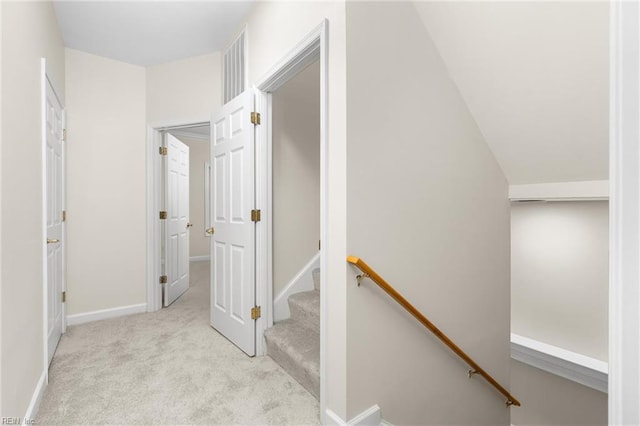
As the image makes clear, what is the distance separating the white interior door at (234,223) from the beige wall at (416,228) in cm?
105

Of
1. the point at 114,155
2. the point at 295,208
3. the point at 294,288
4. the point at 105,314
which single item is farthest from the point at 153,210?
the point at 294,288

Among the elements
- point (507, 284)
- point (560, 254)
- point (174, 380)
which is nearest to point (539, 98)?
point (507, 284)

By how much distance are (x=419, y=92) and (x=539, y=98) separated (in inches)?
33.6

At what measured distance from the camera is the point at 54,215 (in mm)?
2457

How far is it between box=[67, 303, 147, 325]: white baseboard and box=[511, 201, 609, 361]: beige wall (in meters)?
4.11

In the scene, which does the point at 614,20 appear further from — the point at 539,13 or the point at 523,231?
the point at 523,231

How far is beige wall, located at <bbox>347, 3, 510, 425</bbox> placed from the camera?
1.62 m

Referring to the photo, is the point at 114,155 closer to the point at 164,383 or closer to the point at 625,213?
the point at 164,383

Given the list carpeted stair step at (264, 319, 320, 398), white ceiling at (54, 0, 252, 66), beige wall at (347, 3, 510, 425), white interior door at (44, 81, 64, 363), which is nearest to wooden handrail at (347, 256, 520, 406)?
beige wall at (347, 3, 510, 425)

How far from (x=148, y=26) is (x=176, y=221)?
212 cm

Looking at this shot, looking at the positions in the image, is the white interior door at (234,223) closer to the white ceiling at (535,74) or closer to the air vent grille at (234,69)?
the air vent grille at (234,69)

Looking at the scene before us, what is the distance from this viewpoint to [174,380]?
204 centimetres

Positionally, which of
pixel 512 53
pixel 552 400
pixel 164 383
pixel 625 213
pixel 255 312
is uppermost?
pixel 512 53

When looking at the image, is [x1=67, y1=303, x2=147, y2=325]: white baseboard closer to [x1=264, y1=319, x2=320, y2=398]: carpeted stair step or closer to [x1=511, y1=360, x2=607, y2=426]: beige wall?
[x1=264, y1=319, x2=320, y2=398]: carpeted stair step
